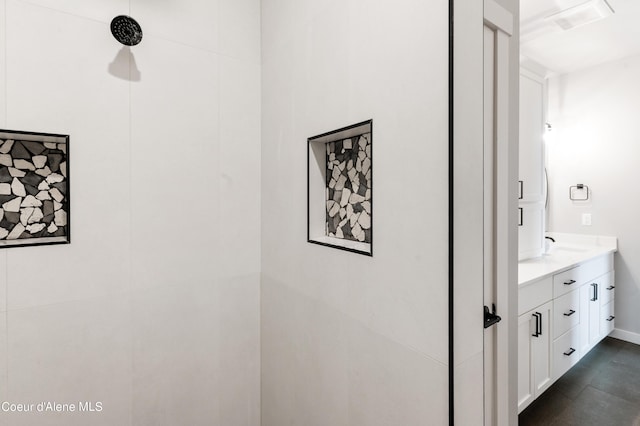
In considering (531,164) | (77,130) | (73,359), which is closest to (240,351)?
(73,359)

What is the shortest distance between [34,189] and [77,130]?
0.27 metres

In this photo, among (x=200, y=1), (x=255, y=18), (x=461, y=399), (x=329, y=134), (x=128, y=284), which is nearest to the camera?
(x=461, y=399)

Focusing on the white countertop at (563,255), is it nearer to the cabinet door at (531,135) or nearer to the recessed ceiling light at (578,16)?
the cabinet door at (531,135)

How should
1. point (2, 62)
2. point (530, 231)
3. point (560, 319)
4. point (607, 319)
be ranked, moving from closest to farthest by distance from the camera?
point (607, 319)
point (2, 62)
point (560, 319)
point (530, 231)

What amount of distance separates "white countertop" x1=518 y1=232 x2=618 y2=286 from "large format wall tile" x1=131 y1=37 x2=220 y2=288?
4.43 feet

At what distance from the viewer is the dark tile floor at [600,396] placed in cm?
67

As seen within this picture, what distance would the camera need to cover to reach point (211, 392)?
4.81ft

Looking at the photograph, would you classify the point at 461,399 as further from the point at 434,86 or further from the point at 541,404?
the point at 434,86

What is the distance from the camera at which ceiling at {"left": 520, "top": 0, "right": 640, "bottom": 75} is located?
854 mm

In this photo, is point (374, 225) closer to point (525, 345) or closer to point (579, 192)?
point (579, 192)

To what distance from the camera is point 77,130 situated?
117 cm

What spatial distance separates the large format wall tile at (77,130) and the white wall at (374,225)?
24.2 inches

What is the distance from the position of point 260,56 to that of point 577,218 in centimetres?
151

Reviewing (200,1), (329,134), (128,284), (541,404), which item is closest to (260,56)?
(200,1)
